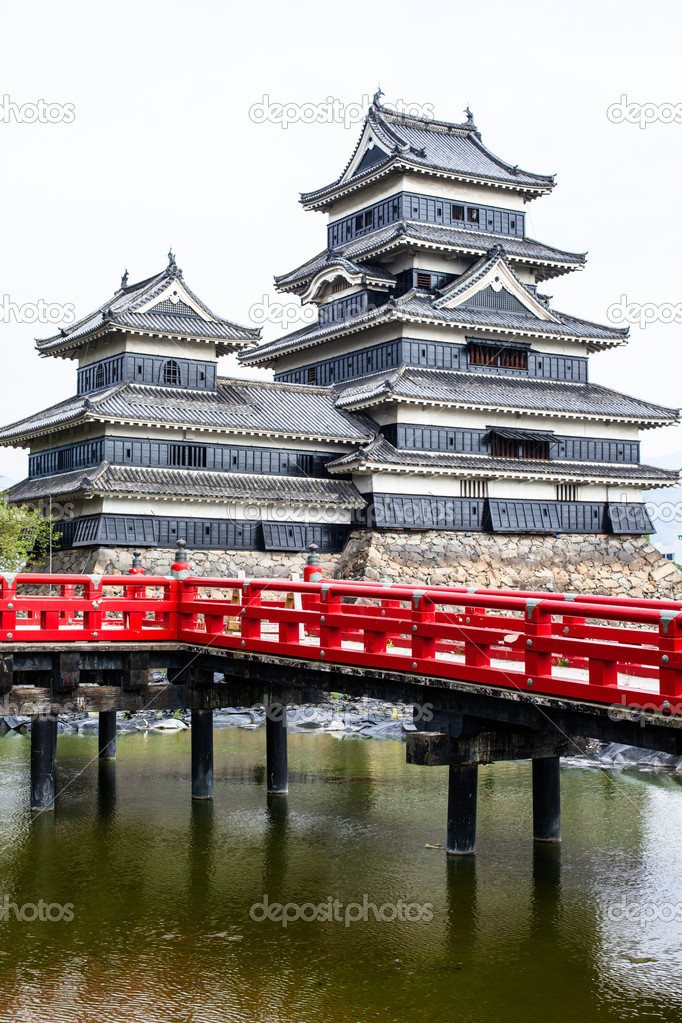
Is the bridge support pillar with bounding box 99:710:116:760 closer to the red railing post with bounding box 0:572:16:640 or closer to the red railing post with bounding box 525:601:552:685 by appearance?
the red railing post with bounding box 0:572:16:640

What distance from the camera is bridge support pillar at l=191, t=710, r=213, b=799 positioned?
22.7 m

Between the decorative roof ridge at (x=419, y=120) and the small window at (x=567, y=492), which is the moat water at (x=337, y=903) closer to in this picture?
the small window at (x=567, y=492)

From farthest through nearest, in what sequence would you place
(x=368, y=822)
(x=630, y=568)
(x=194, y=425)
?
1. (x=630, y=568)
2. (x=194, y=425)
3. (x=368, y=822)

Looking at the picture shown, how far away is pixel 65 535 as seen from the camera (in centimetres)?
4356

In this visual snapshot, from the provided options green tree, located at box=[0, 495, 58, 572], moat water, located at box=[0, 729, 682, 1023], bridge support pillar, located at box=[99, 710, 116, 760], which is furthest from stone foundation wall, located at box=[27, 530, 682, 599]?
moat water, located at box=[0, 729, 682, 1023]

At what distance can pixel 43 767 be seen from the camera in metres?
21.8

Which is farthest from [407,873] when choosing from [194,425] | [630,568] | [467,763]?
[630,568]

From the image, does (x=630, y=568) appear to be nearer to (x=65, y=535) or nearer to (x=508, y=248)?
(x=508, y=248)

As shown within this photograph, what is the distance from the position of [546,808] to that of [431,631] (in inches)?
223

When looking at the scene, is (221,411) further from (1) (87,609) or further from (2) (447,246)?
(1) (87,609)

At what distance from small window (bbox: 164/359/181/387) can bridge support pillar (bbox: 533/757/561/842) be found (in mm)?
29135

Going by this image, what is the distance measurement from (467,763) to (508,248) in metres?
40.6

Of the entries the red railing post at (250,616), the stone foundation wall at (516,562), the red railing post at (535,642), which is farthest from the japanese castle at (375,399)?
the red railing post at (535,642)

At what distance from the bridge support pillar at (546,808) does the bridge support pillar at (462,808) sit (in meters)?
1.49
